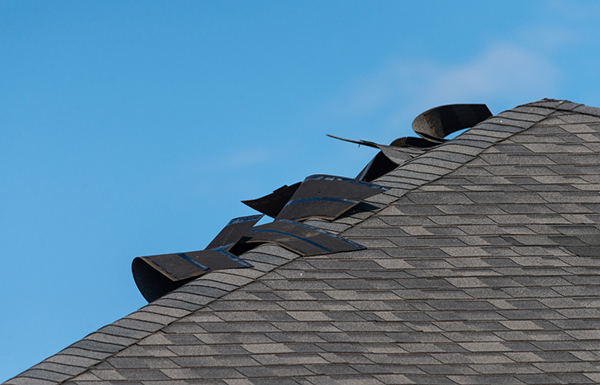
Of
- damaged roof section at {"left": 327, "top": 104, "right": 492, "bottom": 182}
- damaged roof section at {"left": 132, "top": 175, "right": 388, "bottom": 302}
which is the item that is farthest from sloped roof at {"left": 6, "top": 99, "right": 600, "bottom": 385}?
damaged roof section at {"left": 327, "top": 104, "right": 492, "bottom": 182}

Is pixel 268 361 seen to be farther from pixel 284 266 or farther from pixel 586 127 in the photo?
pixel 586 127

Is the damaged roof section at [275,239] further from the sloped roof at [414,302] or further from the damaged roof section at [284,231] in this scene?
the sloped roof at [414,302]

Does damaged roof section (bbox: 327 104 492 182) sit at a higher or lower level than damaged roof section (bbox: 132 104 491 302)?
higher

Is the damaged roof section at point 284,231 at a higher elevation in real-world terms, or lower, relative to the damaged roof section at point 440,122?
lower

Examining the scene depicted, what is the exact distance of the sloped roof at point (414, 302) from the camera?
6.15 metres

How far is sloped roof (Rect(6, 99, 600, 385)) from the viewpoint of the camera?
615 centimetres

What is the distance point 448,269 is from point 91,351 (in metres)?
3.88

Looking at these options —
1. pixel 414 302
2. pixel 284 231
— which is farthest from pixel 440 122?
pixel 414 302

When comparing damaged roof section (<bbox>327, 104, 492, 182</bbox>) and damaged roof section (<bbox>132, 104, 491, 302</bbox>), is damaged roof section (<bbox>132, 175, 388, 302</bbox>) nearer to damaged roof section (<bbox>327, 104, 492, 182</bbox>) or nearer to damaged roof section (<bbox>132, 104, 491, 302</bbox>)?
damaged roof section (<bbox>132, 104, 491, 302</bbox>)

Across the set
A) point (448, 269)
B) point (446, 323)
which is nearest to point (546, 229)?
point (448, 269)

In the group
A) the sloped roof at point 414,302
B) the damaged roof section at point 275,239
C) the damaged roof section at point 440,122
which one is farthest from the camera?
the damaged roof section at point 440,122

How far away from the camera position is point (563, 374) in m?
6.23

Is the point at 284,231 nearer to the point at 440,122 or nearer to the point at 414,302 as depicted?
the point at 414,302

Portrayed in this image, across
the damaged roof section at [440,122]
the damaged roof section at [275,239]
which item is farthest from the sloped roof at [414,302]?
the damaged roof section at [440,122]
